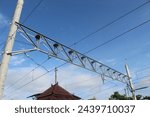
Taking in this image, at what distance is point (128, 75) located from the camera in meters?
26.6

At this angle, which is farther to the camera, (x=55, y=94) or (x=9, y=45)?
(x=55, y=94)

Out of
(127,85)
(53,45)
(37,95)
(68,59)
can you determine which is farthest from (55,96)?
(53,45)

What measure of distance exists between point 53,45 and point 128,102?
7.82 m

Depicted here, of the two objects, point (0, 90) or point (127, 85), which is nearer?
point (0, 90)

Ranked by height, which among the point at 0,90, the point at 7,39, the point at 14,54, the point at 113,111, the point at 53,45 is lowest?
the point at 113,111

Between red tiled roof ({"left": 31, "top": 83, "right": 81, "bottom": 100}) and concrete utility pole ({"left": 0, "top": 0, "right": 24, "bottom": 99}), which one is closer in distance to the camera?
concrete utility pole ({"left": 0, "top": 0, "right": 24, "bottom": 99})

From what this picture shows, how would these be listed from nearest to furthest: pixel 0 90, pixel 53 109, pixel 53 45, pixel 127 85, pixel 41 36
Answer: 1. pixel 53 109
2. pixel 0 90
3. pixel 41 36
4. pixel 53 45
5. pixel 127 85

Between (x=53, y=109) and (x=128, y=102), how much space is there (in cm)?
276

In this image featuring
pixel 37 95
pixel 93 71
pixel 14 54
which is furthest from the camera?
pixel 37 95

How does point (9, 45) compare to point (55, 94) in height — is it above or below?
below

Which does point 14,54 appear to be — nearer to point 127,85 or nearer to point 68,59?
point 68,59

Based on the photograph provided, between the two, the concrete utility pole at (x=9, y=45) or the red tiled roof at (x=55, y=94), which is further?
the red tiled roof at (x=55, y=94)

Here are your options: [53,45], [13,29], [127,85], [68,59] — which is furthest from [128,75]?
[13,29]

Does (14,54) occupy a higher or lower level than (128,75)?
lower
